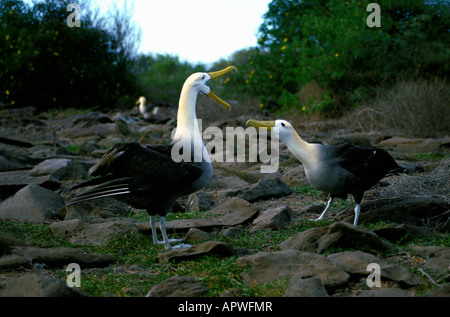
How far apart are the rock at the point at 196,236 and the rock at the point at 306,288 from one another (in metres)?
1.45

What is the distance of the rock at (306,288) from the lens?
2287 millimetres

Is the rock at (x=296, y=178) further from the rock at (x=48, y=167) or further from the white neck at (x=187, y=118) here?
the rock at (x=48, y=167)

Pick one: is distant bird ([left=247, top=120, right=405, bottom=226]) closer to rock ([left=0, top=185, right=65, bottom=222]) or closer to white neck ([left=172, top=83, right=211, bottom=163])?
white neck ([left=172, top=83, right=211, bottom=163])

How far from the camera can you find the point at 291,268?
8.84 feet

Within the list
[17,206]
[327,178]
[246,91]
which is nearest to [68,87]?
[246,91]

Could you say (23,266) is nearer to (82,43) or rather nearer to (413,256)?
(413,256)

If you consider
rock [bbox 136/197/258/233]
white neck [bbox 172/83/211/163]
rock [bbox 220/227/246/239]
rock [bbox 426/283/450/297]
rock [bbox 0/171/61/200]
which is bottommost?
rock [bbox 220/227/246/239]

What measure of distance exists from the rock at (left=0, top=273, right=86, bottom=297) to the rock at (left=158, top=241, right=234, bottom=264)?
94cm

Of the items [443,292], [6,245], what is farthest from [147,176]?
[443,292]

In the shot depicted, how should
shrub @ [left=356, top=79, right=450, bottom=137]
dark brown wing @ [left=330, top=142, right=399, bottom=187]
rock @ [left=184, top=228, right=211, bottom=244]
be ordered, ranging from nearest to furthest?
rock @ [left=184, top=228, right=211, bottom=244]
dark brown wing @ [left=330, top=142, right=399, bottom=187]
shrub @ [left=356, top=79, right=450, bottom=137]

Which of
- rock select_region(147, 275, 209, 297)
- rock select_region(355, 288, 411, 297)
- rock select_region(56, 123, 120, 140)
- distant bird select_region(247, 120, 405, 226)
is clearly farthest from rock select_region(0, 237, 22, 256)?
rock select_region(56, 123, 120, 140)

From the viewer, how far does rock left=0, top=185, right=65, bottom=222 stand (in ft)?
14.7

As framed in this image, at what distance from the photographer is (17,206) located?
4594 millimetres

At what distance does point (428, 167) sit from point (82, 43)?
16244 mm
